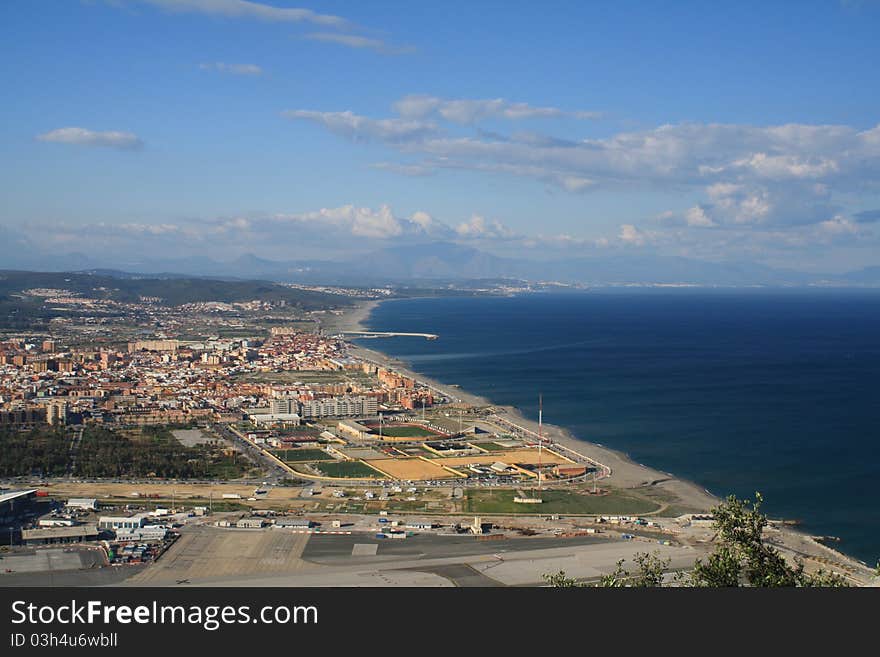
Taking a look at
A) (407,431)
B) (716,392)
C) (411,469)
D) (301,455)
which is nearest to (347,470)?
(411,469)

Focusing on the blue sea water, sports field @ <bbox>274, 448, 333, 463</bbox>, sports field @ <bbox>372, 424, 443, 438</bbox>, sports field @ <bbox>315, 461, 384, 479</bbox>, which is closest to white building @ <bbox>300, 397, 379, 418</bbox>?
sports field @ <bbox>372, 424, 443, 438</bbox>

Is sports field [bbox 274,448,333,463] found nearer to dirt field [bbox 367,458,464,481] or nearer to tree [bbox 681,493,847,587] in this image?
dirt field [bbox 367,458,464,481]

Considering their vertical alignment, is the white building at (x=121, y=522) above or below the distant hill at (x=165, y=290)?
below

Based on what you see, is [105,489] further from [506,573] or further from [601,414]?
[601,414]

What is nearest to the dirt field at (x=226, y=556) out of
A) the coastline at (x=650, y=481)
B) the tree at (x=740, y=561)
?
the coastline at (x=650, y=481)

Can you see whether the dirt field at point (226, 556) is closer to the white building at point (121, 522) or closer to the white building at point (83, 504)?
the white building at point (121, 522)

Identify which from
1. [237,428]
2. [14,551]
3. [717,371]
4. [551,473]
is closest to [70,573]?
[14,551]

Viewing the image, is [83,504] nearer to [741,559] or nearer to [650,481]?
[650,481]
